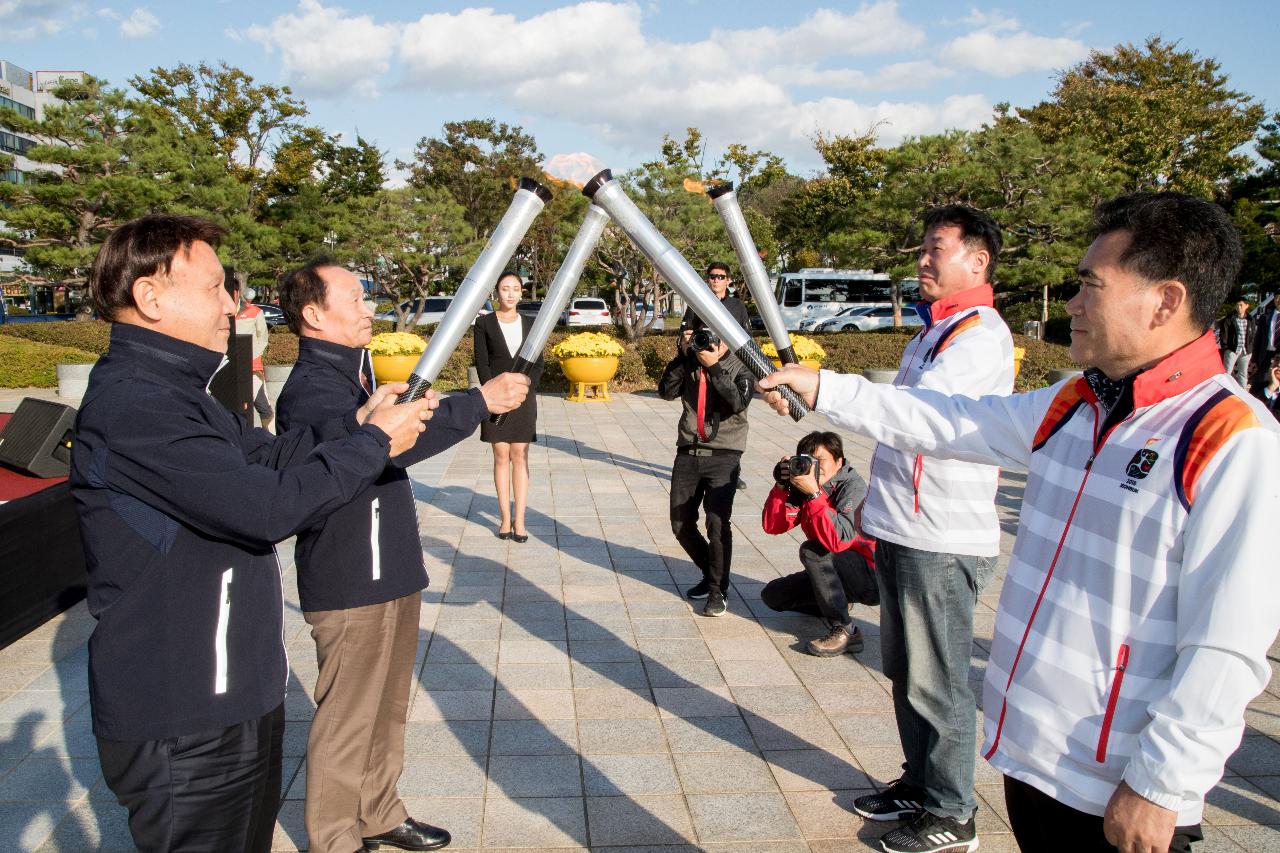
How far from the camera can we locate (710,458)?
5.50m

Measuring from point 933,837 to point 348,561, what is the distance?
2251 mm

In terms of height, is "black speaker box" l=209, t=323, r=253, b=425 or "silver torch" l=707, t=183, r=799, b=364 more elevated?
"silver torch" l=707, t=183, r=799, b=364

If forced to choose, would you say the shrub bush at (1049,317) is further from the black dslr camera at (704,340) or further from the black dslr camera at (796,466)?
the black dslr camera at (704,340)

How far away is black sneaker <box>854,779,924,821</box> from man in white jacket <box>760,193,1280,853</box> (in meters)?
1.49

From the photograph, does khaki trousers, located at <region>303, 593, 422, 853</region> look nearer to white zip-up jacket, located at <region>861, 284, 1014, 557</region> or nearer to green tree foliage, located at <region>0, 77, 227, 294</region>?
white zip-up jacket, located at <region>861, 284, 1014, 557</region>

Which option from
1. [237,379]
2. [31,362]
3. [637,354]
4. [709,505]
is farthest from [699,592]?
[31,362]

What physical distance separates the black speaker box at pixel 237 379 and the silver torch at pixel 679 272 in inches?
222

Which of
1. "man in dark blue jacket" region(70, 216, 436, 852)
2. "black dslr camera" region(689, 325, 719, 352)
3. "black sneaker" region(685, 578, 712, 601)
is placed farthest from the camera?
"black sneaker" region(685, 578, 712, 601)

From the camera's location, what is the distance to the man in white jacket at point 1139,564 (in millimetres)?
1629

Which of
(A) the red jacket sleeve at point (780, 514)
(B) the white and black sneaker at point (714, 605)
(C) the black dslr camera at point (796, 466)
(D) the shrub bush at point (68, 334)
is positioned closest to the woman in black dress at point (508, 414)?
(B) the white and black sneaker at point (714, 605)

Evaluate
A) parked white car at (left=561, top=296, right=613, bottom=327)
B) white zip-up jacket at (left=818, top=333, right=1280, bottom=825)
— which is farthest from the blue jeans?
parked white car at (left=561, top=296, right=613, bottom=327)

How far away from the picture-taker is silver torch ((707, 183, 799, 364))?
126 inches

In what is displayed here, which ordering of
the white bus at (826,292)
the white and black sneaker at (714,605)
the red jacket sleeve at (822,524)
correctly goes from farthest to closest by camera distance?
the white bus at (826,292)
the white and black sneaker at (714,605)
the red jacket sleeve at (822,524)

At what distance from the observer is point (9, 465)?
7152mm
